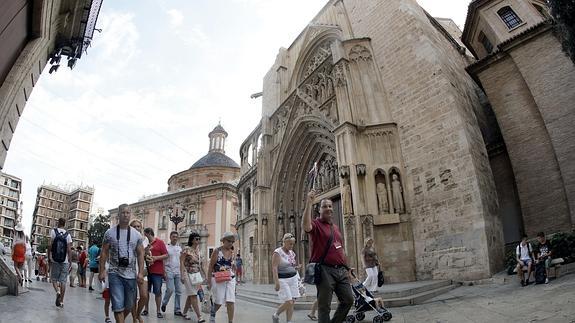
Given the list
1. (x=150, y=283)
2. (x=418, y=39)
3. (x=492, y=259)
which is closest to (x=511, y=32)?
(x=418, y=39)

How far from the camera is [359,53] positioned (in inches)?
557

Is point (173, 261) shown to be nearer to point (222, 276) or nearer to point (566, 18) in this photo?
point (222, 276)

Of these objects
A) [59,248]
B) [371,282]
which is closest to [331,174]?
[371,282]

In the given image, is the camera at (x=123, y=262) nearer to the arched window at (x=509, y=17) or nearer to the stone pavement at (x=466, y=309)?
the stone pavement at (x=466, y=309)

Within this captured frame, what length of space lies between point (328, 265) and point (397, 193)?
8.11 metres

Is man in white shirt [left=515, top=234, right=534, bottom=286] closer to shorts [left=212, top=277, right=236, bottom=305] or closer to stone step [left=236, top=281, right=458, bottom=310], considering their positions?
stone step [left=236, top=281, right=458, bottom=310]

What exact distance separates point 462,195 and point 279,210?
948 centimetres

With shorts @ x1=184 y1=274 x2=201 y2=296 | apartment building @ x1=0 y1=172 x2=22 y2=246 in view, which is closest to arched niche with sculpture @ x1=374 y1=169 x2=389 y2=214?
shorts @ x1=184 y1=274 x2=201 y2=296

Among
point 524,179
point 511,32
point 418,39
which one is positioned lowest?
point 524,179

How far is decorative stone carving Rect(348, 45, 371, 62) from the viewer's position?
14070 millimetres

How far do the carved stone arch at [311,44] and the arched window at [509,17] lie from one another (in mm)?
6729

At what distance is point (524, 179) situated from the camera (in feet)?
37.2

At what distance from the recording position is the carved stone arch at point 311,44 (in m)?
17.2

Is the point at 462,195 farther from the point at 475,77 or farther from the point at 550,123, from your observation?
the point at 475,77
